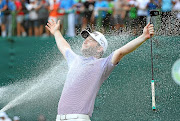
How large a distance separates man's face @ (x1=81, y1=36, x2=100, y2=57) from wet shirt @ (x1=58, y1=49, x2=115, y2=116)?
3.3 inches

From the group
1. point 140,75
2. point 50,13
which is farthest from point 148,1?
point 50,13

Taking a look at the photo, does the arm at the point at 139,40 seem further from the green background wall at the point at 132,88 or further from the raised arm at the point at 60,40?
the green background wall at the point at 132,88

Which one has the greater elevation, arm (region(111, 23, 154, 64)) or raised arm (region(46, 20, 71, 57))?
arm (region(111, 23, 154, 64))

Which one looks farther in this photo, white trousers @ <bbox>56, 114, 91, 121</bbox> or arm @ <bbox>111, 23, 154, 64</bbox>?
white trousers @ <bbox>56, 114, 91, 121</bbox>

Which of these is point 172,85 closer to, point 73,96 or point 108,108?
point 108,108

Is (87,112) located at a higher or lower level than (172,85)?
higher

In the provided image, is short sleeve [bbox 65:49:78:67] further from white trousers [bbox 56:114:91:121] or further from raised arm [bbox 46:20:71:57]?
white trousers [bbox 56:114:91:121]

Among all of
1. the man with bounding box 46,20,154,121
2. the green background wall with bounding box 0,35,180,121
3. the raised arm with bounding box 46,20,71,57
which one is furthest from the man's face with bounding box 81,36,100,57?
the green background wall with bounding box 0,35,180,121

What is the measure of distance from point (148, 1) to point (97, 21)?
134cm

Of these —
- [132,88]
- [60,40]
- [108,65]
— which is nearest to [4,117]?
[132,88]

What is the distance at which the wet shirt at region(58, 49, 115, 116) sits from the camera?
227 inches

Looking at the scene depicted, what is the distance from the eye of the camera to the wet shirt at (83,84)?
227 inches

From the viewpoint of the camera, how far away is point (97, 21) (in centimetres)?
1101

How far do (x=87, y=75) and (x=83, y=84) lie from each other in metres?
0.13
